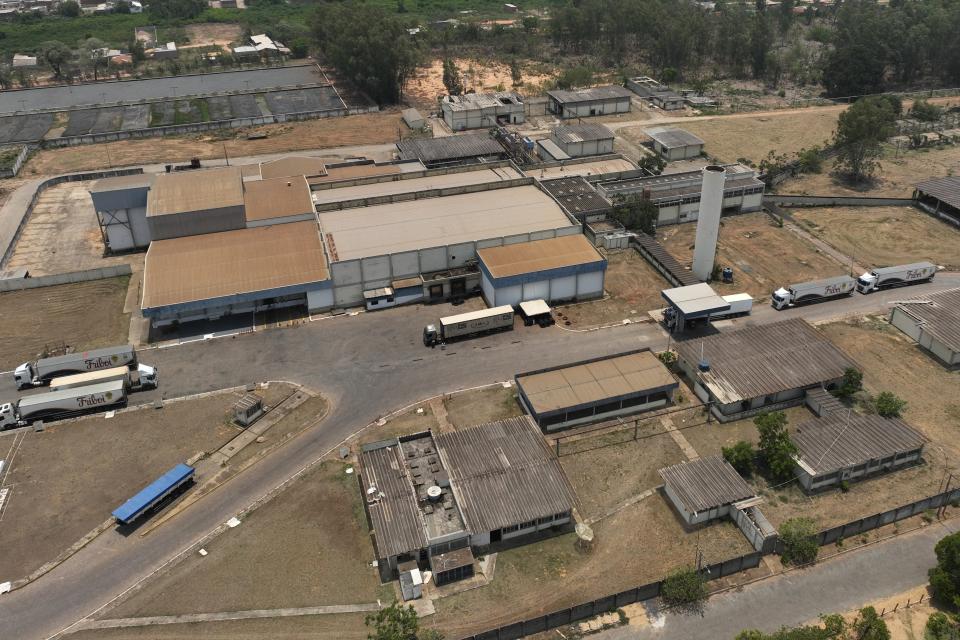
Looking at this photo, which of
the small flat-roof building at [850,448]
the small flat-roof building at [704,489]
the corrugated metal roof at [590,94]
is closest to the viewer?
the small flat-roof building at [704,489]

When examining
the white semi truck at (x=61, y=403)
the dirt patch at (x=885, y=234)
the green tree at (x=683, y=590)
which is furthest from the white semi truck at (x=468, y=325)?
the dirt patch at (x=885, y=234)

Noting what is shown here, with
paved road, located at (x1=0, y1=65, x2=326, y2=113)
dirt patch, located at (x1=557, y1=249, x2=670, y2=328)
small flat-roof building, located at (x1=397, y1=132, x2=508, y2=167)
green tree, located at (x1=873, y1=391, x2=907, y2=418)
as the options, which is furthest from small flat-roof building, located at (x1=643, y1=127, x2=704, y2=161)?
paved road, located at (x1=0, y1=65, x2=326, y2=113)

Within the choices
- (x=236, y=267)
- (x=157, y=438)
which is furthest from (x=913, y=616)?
(x=236, y=267)

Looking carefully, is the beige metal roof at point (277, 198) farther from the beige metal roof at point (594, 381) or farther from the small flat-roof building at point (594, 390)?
the beige metal roof at point (594, 381)

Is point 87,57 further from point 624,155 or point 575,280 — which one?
point 575,280

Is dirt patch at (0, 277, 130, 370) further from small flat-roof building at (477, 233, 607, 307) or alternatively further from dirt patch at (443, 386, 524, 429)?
small flat-roof building at (477, 233, 607, 307)

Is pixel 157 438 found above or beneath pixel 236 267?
beneath
